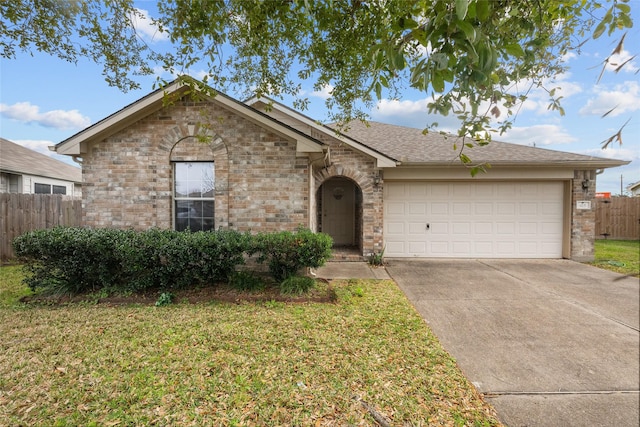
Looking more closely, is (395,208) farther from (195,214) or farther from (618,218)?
(618,218)

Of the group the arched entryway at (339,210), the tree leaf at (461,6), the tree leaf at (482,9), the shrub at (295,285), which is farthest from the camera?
the arched entryway at (339,210)

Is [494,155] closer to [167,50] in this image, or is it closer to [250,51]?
[250,51]

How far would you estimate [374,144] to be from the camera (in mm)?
10219

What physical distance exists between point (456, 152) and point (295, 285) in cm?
639

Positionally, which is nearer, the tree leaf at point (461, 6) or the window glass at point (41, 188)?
the tree leaf at point (461, 6)

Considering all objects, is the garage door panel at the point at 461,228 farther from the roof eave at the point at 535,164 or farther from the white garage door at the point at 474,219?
the roof eave at the point at 535,164

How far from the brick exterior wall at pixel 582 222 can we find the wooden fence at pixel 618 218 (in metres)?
4.97

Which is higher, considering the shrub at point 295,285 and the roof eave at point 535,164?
the roof eave at point 535,164

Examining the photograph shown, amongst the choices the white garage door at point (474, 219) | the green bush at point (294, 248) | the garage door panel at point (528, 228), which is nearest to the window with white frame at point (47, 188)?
the green bush at point (294, 248)

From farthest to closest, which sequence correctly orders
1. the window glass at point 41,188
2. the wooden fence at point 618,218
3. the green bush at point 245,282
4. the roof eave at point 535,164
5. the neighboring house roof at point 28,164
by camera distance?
the window glass at point 41,188 → the neighboring house roof at point 28,164 → the wooden fence at point 618,218 → the roof eave at point 535,164 → the green bush at point 245,282

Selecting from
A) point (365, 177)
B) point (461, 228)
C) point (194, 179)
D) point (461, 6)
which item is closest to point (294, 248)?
point (194, 179)

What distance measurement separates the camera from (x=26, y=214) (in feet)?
27.7

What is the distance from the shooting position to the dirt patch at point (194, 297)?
200 inches

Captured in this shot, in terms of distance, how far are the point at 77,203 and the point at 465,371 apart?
1142 centimetres
